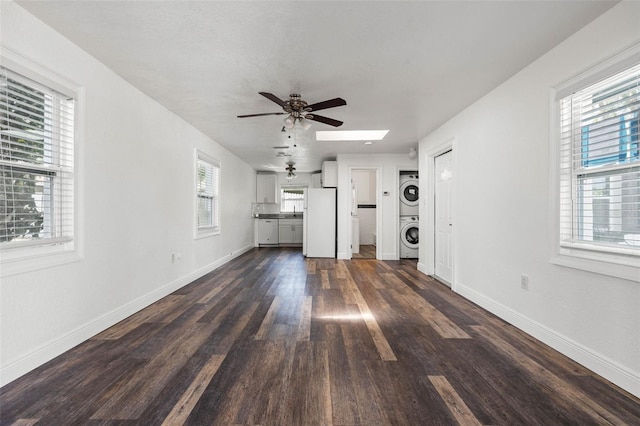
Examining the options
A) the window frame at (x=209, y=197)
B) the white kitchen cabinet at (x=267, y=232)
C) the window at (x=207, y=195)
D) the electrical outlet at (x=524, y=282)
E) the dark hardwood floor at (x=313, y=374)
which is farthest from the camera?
the white kitchen cabinet at (x=267, y=232)

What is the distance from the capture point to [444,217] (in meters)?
4.31

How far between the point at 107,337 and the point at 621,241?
3.81 m

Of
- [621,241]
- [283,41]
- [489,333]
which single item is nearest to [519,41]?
[621,241]

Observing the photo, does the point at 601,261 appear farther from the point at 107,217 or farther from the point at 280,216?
the point at 280,216

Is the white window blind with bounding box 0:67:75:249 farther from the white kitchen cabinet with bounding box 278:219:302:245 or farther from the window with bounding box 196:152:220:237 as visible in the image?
the white kitchen cabinet with bounding box 278:219:302:245

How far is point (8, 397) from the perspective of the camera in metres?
1.59

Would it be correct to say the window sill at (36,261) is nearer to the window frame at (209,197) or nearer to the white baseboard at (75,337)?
the white baseboard at (75,337)

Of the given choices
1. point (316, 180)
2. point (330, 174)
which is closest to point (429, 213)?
point (330, 174)

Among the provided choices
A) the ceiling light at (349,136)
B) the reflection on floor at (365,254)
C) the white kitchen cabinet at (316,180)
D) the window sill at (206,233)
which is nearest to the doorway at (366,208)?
the reflection on floor at (365,254)

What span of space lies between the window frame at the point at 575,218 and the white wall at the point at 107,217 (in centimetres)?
373

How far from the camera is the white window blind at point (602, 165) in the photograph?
1.76 meters

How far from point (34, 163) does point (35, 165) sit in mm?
22

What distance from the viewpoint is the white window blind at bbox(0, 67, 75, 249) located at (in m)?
1.80

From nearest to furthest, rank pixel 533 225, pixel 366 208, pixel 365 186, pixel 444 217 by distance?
pixel 533 225
pixel 444 217
pixel 366 208
pixel 365 186
